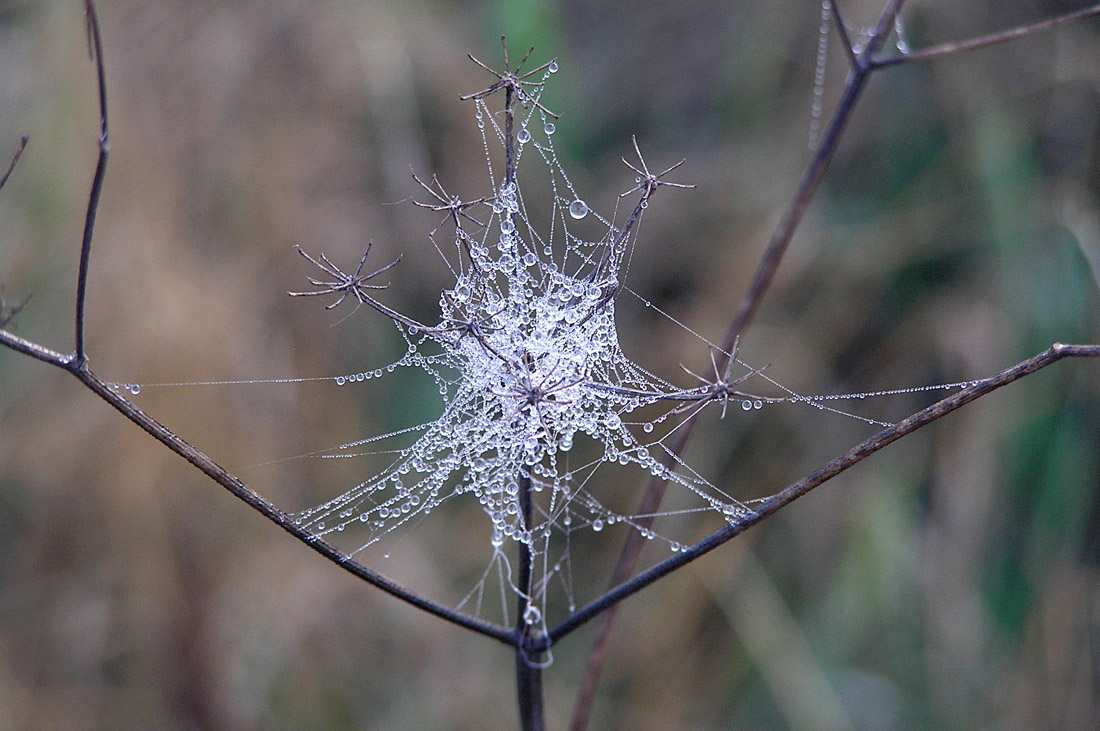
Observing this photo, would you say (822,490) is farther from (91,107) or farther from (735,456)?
(91,107)

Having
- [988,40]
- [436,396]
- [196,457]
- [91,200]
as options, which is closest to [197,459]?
[196,457]

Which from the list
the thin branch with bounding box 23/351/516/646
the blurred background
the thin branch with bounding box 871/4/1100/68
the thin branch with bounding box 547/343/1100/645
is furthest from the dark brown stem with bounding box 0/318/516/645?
the blurred background

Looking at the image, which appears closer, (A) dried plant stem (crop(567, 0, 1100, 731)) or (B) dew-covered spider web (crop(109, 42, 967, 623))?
(B) dew-covered spider web (crop(109, 42, 967, 623))

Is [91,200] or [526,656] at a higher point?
[91,200]

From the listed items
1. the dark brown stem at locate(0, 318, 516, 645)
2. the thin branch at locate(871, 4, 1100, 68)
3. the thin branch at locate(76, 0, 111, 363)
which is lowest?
the dark brown stem at locate(0, 318, 516, 645)

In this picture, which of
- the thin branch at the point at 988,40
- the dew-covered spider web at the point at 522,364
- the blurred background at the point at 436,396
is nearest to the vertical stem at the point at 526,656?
the dew-covered spider web at the point at 522,364

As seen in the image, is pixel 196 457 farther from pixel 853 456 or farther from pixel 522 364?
pixel 853 456

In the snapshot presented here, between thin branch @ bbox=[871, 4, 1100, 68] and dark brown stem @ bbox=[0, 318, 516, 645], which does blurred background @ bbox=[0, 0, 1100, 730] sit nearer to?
thin branch @ bbox=[871, 4, 1100, 68]
